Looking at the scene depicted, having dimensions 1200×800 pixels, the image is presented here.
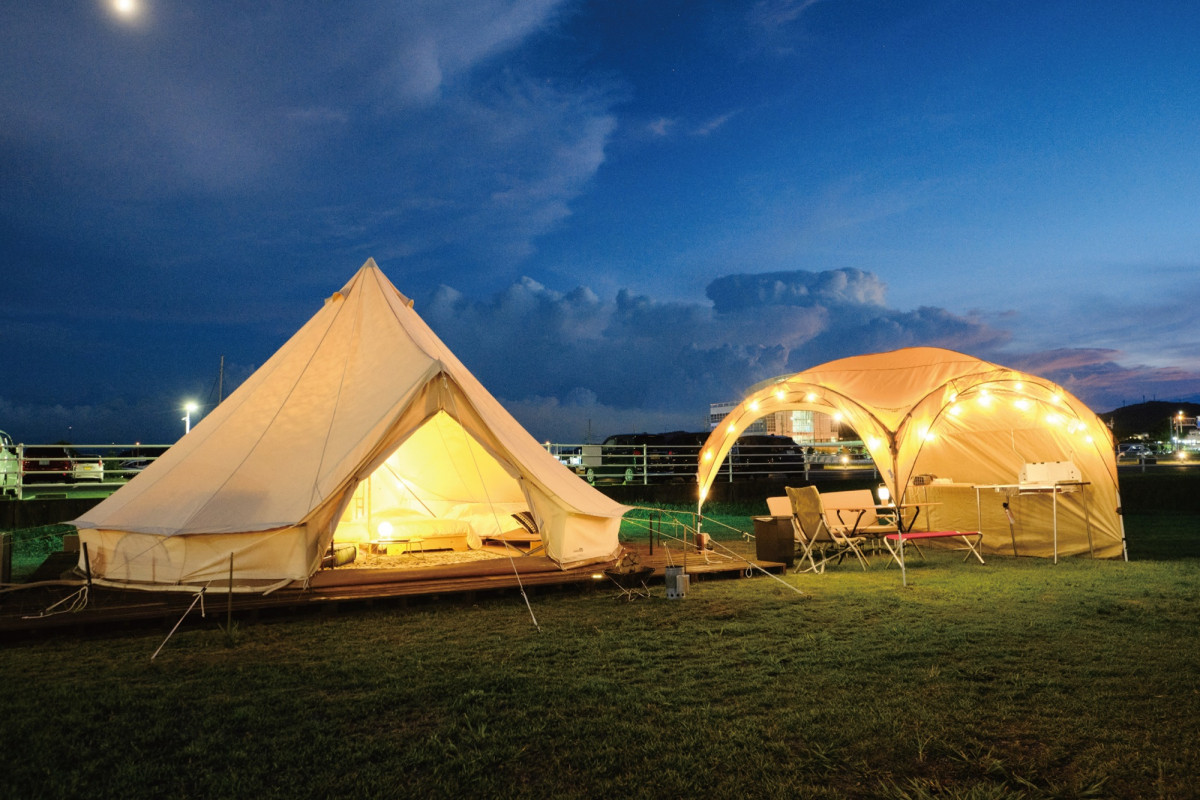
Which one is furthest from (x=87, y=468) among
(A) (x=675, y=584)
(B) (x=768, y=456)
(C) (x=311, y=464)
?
(B) (x=768, y=456)

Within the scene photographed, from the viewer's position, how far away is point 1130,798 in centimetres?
269

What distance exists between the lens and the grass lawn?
2842 millimetres

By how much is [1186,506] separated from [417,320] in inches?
592

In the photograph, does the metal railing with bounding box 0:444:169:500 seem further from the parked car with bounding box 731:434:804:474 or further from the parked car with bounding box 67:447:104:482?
the parked car with bounding box 731:434:804:474

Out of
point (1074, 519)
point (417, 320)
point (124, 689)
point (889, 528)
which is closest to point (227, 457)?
point (417, 320)

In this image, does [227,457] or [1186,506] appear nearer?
[227,457]

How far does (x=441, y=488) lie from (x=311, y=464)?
12.6 ft

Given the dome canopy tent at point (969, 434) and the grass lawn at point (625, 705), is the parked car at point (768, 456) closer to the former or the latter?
the dome canopy tent at point (969, 434)

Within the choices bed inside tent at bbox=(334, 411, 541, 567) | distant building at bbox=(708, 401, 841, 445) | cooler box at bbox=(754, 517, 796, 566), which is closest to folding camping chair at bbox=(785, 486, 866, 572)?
cooler box at bbox=(754, 517, 796, 566)

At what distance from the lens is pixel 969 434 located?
35.8ft

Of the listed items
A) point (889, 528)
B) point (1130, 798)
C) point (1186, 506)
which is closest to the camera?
point (1130, 798)

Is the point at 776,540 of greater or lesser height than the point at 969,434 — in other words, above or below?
below

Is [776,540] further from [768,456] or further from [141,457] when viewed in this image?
[768,456]

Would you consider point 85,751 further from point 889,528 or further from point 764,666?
point 889,528
